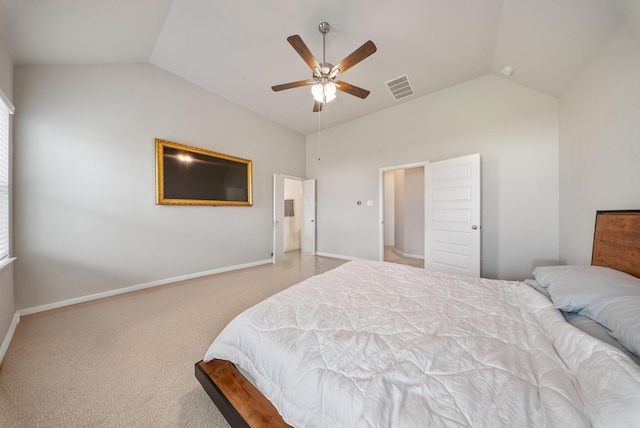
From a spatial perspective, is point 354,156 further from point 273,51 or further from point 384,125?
point 273,51

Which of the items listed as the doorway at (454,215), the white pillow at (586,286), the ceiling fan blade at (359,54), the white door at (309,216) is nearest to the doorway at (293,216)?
the white door at (309,216)

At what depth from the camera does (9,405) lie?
117cm

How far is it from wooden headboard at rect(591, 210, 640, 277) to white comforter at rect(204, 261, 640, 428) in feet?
2.74

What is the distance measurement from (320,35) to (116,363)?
12.0 feet

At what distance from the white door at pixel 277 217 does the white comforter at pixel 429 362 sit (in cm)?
326

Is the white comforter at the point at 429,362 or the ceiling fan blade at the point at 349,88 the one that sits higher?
the ceiling fan blade at the point at 349,88

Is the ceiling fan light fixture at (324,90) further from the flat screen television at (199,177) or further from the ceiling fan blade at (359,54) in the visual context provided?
the flat screen television at (199,177)

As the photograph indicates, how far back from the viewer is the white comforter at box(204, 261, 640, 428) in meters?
0.57

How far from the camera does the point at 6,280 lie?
6.15 ft

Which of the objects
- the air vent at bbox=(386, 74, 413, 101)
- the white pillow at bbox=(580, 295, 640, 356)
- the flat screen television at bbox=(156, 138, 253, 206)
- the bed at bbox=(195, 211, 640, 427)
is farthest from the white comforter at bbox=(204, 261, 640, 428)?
the air vent at bbox=(386, 74, 413, 101)

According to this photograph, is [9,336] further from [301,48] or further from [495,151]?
[495,151]

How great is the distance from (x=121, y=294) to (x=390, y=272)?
3409 millimetres

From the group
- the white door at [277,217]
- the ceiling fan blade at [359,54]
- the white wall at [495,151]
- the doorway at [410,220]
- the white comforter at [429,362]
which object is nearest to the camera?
the white comforter at [429,362]

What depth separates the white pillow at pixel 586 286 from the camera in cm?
100
